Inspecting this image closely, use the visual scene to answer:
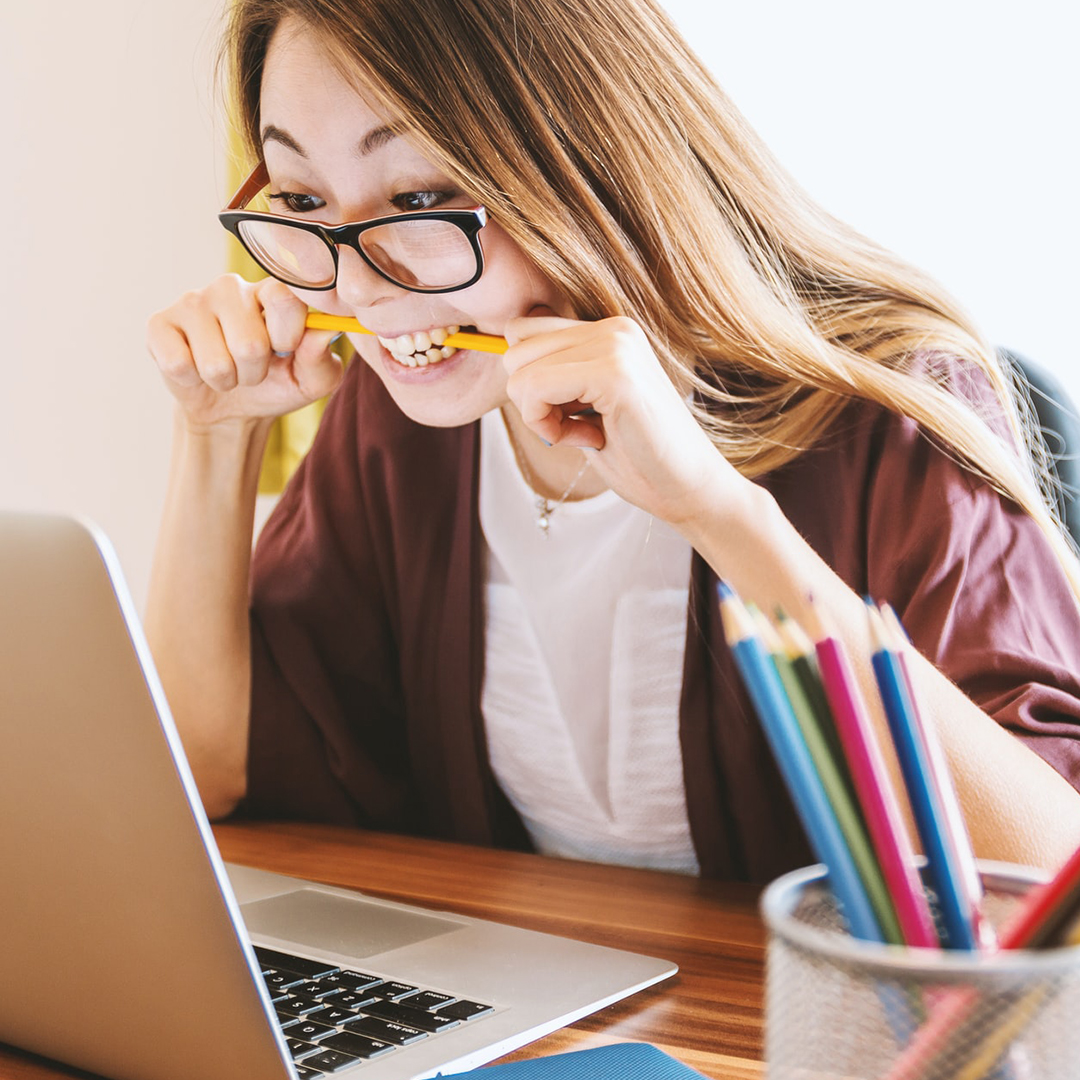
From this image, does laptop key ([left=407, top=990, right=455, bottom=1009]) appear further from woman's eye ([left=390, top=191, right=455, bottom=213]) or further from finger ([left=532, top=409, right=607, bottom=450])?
woman's eye ([left=390, top=191, right=455, bottom=213])

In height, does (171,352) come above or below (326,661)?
above

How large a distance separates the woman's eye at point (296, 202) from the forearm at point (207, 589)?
27cm

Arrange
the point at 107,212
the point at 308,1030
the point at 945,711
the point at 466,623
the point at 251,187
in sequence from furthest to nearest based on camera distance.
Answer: the point at 107,212
the point at 466,623
the point at 251,187
the point at 945,711
the point at 308,1030

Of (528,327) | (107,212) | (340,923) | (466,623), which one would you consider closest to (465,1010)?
(340,923)

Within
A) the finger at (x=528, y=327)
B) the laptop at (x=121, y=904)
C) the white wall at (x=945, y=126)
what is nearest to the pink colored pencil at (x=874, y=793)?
the laptop at (x=121, y=904)

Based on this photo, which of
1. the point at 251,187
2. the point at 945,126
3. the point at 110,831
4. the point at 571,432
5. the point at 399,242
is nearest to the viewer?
the point at 110,831

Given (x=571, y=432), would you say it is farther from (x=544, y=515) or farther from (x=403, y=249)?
(x=544, y=515)

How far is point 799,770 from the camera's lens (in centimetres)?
31

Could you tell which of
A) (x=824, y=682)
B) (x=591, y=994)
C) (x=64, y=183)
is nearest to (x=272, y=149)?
(x=591, y=994)

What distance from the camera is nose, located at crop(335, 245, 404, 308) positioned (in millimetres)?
937

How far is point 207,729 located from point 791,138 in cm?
117

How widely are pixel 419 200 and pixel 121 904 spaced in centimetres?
59

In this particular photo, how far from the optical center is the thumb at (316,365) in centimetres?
114

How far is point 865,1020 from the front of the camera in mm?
305
